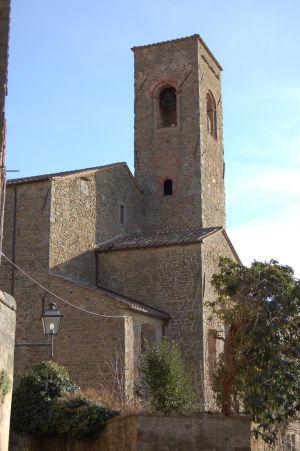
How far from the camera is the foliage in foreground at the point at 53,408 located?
15.1m

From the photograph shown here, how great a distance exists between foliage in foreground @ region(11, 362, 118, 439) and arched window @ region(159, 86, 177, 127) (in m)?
17.2

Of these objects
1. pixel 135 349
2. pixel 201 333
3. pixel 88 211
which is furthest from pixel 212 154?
pixel 135 349

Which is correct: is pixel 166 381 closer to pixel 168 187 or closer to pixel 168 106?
A: pixel 168 187

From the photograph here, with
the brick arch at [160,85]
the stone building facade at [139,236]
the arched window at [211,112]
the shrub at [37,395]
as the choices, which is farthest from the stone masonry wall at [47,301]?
the arched window at [211,112]

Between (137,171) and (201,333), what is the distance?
10.3 m

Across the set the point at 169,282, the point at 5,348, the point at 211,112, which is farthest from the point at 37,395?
the point at 211,112

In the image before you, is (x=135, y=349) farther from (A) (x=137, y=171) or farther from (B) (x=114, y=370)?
(A) (x=137, y=171)

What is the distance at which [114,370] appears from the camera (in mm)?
20375

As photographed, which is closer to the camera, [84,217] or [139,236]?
[84,217]

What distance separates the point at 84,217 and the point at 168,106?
9300 mm

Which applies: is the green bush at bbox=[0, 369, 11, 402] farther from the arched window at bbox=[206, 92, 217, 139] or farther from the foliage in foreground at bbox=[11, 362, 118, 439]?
the arched window at bbox=[206, 92, 217, 139]

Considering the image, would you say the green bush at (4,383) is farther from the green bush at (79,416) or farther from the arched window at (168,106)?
the arched window at (168,106)

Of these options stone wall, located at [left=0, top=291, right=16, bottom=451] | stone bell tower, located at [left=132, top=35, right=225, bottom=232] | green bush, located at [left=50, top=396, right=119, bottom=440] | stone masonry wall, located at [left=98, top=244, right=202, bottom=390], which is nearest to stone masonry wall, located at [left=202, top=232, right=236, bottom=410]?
stone masonry wall, located at [left=98, top=244, right=202, bottom=390]

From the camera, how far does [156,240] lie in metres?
25.1
